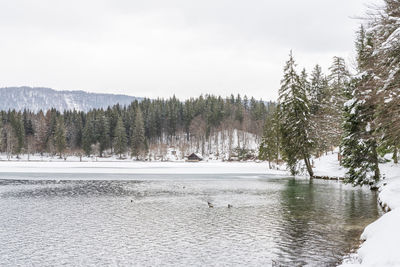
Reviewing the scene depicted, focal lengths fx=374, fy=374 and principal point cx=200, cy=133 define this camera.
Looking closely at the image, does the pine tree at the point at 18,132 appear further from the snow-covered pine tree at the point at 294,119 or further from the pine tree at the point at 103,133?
the snow-covered pine tree at the point at 294,119

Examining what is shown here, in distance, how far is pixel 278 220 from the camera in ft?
69.8

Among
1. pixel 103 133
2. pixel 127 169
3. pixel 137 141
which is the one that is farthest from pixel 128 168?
pixel 103 133

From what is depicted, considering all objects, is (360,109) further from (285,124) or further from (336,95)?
(336,95)

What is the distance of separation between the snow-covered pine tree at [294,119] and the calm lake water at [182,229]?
17.7 m

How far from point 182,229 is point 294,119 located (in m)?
34.6

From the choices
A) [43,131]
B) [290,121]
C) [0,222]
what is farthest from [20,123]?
[0,222]

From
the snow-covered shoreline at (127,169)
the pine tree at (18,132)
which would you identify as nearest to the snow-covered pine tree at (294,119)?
the snow-covered shoreline at (127,169)

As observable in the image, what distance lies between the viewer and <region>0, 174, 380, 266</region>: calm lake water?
14.1 metres

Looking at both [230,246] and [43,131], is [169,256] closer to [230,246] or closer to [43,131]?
[230,246]

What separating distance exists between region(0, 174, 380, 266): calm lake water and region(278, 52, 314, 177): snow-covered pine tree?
1772 centimetres

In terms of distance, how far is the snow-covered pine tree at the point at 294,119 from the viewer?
49.4m

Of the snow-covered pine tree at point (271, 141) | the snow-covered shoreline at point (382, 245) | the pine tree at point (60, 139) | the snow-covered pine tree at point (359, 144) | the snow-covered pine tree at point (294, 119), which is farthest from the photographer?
the pine tree at point (60, 139)

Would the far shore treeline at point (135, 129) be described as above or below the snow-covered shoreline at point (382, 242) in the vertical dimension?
above

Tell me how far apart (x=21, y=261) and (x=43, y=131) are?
389 ft
